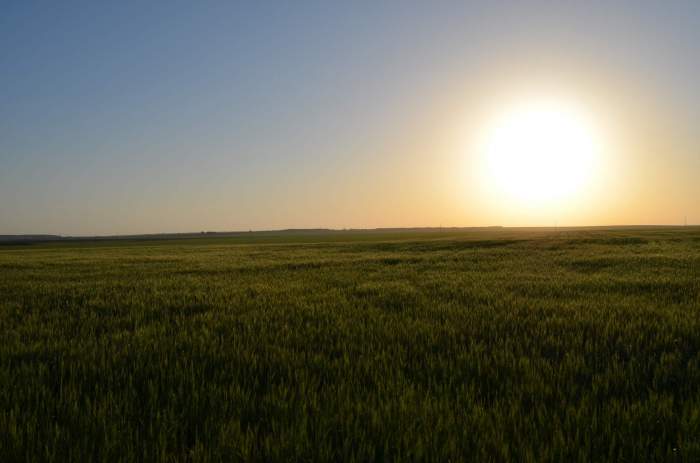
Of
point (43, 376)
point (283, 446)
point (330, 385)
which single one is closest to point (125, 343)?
point (43, 376)

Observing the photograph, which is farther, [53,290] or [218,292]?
[53,290]

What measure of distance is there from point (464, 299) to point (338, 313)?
140 inches

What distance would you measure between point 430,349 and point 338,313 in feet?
10.3

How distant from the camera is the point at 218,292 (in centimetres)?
1172

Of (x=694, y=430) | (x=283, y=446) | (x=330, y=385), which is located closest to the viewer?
(x=283, y=446)

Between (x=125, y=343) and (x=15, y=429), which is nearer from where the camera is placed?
(x=15, y=429)

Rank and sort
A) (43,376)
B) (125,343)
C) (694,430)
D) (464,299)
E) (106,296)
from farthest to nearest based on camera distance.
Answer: (106,296) < (464,299) < (125,343) < (43,376) < (694,430)

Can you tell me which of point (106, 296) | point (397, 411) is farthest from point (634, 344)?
point (106, 296)

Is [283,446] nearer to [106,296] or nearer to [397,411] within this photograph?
[397,411]

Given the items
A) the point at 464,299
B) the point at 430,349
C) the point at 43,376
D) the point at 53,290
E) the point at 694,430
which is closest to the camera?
the point at 694,430

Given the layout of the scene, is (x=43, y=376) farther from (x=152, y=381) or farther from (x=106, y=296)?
(x=106, y=296)

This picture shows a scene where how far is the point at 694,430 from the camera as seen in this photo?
10.6 feet

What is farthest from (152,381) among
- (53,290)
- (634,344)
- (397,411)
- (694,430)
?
(53,290)

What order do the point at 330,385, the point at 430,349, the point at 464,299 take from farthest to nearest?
the point at 464,299
the point at 430,349
the point at 330,385
